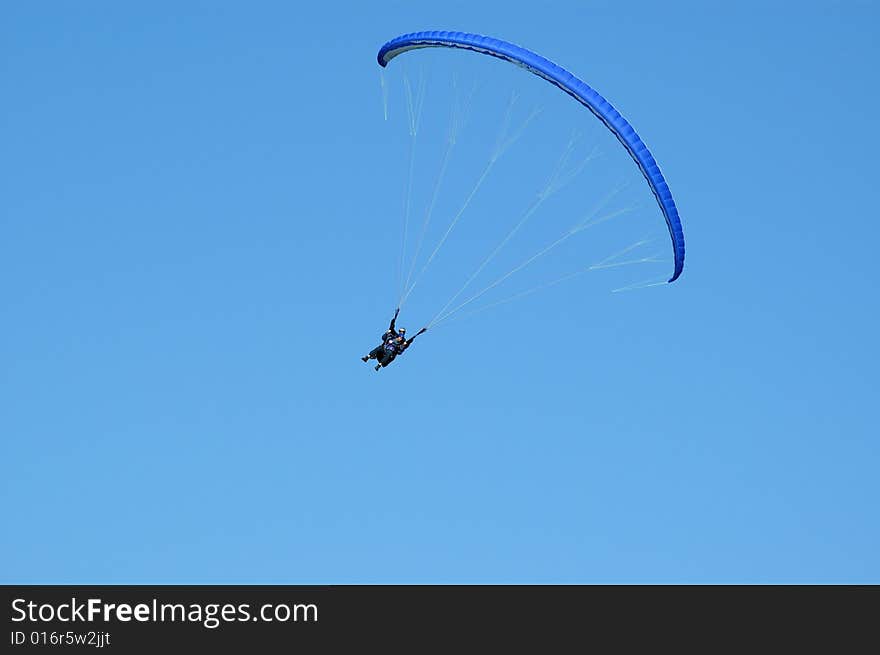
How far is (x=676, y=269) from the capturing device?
63.3 meters

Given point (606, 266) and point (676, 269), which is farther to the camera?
point (676, 269)

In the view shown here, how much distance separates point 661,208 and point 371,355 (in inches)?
308

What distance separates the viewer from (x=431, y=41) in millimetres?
61875

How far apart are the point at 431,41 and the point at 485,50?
1.43m

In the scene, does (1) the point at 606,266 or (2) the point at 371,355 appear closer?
(1) the point at 606,266
